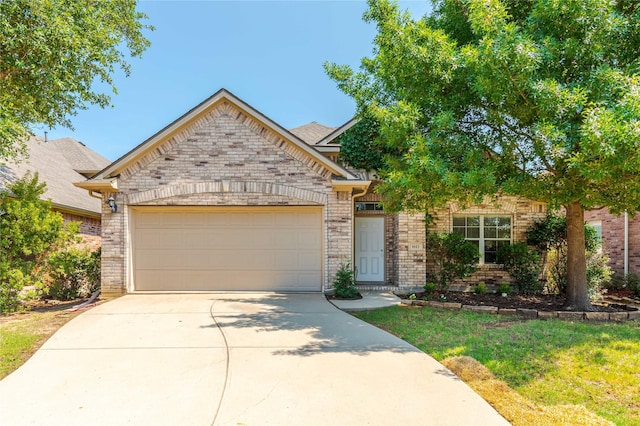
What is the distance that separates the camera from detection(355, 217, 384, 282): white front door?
36.8 feet

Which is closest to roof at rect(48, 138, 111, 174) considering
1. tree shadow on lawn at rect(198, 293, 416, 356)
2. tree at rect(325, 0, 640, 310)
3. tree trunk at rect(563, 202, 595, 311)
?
tree shadow on lawn at rect(198, 293, 416, 356)

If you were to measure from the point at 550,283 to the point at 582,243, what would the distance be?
2743 millimetres

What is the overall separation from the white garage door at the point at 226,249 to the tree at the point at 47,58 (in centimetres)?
374

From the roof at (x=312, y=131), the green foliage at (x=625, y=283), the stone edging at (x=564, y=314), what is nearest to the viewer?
the stone edging at (x=564, y=314)

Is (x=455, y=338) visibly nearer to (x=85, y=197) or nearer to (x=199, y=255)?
(x=199, y=255)

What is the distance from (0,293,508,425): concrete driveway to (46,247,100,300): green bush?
3.28 metres

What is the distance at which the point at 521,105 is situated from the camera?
6594 mm

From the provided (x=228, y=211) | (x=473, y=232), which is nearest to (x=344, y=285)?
(x=228, y=211)

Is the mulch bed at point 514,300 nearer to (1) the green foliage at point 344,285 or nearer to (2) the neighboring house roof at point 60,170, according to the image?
(1) the green foliage at point 344,285

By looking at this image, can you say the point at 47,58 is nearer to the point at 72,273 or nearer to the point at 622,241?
the point at 72,273

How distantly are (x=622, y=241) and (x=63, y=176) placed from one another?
→ 20.9m

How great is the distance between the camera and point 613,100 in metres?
5.76

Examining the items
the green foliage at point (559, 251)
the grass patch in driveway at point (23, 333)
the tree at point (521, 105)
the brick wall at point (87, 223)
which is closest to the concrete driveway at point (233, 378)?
the grass patch in driveway at point (23, 333)

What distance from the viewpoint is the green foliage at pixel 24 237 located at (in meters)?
8.31
